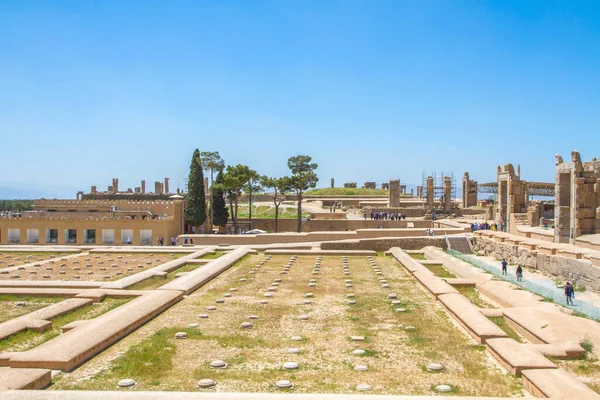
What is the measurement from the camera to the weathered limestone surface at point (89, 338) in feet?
21.9

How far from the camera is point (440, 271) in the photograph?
1543 centimetres

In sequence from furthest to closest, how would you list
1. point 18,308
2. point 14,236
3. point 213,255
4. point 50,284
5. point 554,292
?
point 14,236, point 213,255, point 50,284, point 554,292, point 18,308

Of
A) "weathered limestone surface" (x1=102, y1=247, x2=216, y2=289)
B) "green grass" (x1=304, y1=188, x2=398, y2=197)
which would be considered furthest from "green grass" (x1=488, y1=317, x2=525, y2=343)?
"green grass" (x1=304, y1=188, x2=398, y2=197)

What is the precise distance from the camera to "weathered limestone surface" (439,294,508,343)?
26.0ft

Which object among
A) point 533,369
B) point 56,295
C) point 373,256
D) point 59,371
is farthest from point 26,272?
point 533,369

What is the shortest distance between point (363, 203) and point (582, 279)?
101 ft

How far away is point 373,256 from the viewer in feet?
63.4

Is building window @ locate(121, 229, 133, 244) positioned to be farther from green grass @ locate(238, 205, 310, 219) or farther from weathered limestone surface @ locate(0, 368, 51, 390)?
weathered limestone surface @ locate(0, 368, 51, 390)

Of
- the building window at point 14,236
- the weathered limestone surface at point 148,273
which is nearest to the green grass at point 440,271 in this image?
the weathered limestone surface at point 148,273

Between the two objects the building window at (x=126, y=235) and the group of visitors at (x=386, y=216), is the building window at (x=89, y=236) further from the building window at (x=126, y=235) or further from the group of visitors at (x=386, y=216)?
the group of visitors at (x=386, y=216)

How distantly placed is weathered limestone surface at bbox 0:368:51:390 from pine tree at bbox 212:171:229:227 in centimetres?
2547

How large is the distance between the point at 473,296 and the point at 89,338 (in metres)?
7.80

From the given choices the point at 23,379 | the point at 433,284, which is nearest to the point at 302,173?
the point at 433,284

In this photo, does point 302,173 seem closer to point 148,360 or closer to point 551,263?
point 551,263
